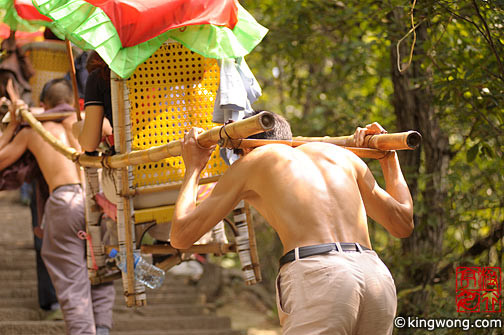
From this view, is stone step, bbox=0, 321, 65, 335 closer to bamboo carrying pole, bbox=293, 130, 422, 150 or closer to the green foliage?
the green foliage

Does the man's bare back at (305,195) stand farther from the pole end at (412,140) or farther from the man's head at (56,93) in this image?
the man's head at (56,93)

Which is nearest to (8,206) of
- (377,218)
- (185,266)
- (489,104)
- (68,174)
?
(185,266)

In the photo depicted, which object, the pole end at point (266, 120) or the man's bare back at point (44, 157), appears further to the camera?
the man's bare back at point (44, 157)

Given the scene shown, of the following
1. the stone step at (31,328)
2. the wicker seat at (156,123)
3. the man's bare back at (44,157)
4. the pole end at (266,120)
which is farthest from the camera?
the stone step at (31,328)

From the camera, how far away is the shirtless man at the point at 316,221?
8.28 feet

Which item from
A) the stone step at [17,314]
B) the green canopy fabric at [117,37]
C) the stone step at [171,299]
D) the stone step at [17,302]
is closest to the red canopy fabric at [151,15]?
the green canopy fabric at [117,37]

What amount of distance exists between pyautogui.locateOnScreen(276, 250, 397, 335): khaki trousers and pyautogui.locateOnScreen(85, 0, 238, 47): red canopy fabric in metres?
1.54

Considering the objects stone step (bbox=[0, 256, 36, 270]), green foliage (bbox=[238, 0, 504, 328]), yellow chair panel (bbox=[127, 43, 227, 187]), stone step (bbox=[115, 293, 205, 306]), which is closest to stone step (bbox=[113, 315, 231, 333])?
stone step (bbox=[115, 293, 205, 306])

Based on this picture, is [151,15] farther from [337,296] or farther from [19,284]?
[19,284]

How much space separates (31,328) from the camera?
486 cm

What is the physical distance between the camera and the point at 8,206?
30.9 ft

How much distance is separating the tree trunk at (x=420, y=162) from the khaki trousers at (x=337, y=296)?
2573 millimetres

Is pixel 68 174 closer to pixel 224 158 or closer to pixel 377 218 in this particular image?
pixel 224 158

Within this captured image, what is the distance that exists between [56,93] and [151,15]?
5.28 ft
